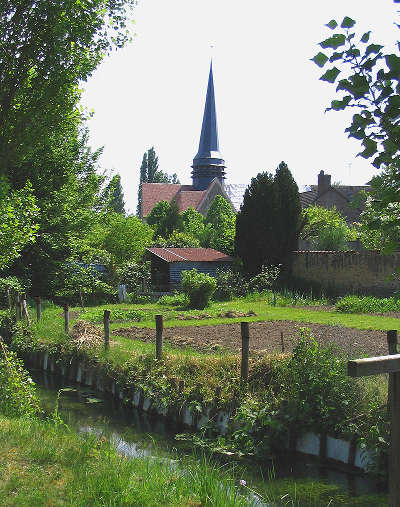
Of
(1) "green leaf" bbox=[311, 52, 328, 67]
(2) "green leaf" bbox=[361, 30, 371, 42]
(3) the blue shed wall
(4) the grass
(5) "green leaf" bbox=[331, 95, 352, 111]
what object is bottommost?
(4) the grass

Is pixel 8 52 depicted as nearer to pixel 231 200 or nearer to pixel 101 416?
pixel 101 416

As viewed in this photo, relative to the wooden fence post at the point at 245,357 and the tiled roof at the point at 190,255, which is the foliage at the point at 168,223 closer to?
the tiled roof at the point at 190,255

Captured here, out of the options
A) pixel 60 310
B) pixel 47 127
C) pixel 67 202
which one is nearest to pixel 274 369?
pixel 47 127

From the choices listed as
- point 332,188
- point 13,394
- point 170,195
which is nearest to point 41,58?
point 13,394

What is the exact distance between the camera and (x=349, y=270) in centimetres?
2780

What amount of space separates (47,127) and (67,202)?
30.7ft

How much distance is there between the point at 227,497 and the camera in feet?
18.3

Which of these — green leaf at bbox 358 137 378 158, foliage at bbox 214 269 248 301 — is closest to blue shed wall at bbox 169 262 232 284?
A: foliage at bbox 214 269 248 301

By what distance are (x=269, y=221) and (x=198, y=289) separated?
25.4ft

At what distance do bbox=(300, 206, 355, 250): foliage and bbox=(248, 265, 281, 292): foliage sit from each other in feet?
10.0

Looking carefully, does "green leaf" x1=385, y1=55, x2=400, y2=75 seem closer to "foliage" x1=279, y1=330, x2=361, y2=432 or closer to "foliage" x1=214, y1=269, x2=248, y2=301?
"foliage" x1=279, y1=330, x2=361, y2=432

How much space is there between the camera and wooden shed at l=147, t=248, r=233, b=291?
31.9 metres

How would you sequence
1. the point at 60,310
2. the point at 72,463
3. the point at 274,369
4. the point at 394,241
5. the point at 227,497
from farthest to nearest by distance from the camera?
1. the point at 60,310
2. the point at 274,369
3. the point at 72,463
4. the point at 227,497
5. the point at 394,241

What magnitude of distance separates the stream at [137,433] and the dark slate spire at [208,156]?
5416 centimetres
